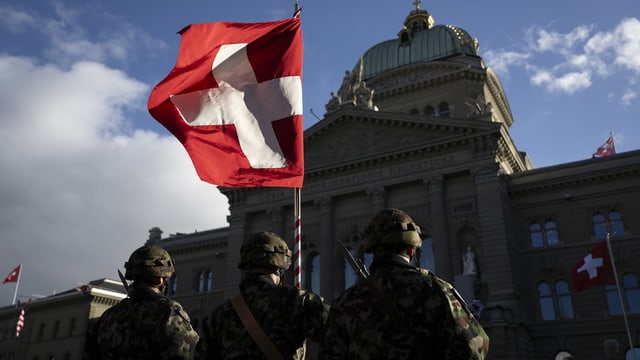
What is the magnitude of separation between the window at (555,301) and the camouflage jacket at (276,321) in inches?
1150

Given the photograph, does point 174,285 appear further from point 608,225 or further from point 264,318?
point 264,318

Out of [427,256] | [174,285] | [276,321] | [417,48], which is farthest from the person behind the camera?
[417,48]

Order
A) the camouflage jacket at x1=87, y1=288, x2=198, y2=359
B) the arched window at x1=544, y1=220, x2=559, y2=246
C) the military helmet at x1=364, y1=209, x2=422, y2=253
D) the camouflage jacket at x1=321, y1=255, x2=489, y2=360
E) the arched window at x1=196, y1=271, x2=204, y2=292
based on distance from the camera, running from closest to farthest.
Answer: the camouflage jacket at x1=321, y1=255, x2=489, y2=360 → the military helmet at x1=364, y1=209, x2=422, y2=253 → the camouflage jacket at x1=87, y1=288, x2=198, y2=359 → the arched window at x1=544, y1=220, x2=559, y2=246 → the arched window at x1=196, y1=271, x2=204, y2=292

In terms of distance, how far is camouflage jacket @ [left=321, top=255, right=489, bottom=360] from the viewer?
3748mm

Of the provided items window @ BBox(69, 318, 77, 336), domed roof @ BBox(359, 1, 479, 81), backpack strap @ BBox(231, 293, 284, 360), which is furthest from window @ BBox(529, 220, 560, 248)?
window @ BBox(69, 318, 77, 336)

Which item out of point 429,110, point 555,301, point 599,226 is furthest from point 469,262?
point 429,110

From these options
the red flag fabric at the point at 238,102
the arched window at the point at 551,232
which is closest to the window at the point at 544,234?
the arched window at the point at 551,232

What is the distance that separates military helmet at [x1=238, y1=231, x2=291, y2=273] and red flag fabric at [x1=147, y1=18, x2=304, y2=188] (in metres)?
4.06

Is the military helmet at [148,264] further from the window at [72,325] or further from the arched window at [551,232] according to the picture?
the window at [72,325]

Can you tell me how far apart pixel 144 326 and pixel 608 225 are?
3079 cm

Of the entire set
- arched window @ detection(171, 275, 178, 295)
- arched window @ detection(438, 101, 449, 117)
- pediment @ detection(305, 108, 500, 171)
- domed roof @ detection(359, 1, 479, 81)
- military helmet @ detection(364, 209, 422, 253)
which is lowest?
military helmet @ detection(364, 209, 422, 253)

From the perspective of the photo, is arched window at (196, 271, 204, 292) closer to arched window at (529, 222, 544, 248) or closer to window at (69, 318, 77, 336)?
window at (69, 318, 77, 336)

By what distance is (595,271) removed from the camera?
25.7 meters

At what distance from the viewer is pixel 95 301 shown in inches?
1991
